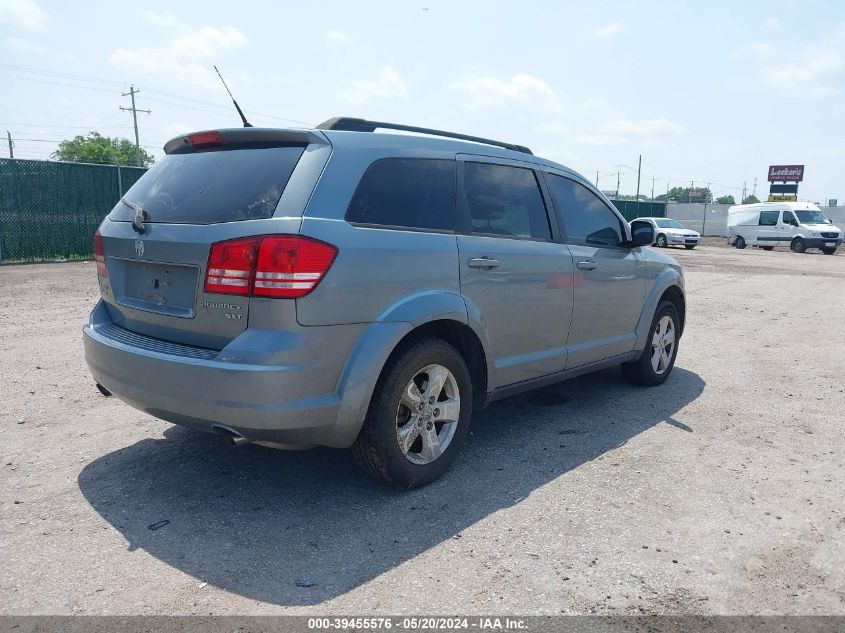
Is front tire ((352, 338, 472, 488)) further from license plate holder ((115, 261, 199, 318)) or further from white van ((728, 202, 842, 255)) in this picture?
white van ((728, 202, 842, 255))

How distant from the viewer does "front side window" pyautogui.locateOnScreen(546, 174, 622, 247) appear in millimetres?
4789

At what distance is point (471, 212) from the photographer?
399 centimetres

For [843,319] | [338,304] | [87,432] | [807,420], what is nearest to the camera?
[338,304]

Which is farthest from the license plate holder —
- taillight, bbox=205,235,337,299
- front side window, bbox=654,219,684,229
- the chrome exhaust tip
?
front side window, bbox=654,219,684,229

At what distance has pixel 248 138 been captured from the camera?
346 cm

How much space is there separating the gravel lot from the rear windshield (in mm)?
1434

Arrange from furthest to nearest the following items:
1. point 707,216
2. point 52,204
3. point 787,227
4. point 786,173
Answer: point 786,173 < point 707,216 < point 787,227 < point 52,204

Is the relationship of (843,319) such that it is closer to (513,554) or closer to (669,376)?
(669,376)

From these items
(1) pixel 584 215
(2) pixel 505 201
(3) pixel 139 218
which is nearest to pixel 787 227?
(1) pixel 584 215

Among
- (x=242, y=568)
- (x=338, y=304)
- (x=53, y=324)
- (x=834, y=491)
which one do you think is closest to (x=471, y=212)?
(x=338, y=304)

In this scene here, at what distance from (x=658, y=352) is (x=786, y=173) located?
62366 mm

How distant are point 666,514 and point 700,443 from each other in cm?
124

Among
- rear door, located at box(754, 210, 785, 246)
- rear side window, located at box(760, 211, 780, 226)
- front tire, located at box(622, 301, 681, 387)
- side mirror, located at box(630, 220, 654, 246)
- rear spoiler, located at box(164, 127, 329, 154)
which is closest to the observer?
rear spoiler, located at box(164, 127, 329, 154)

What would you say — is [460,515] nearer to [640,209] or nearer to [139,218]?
[139,218]
